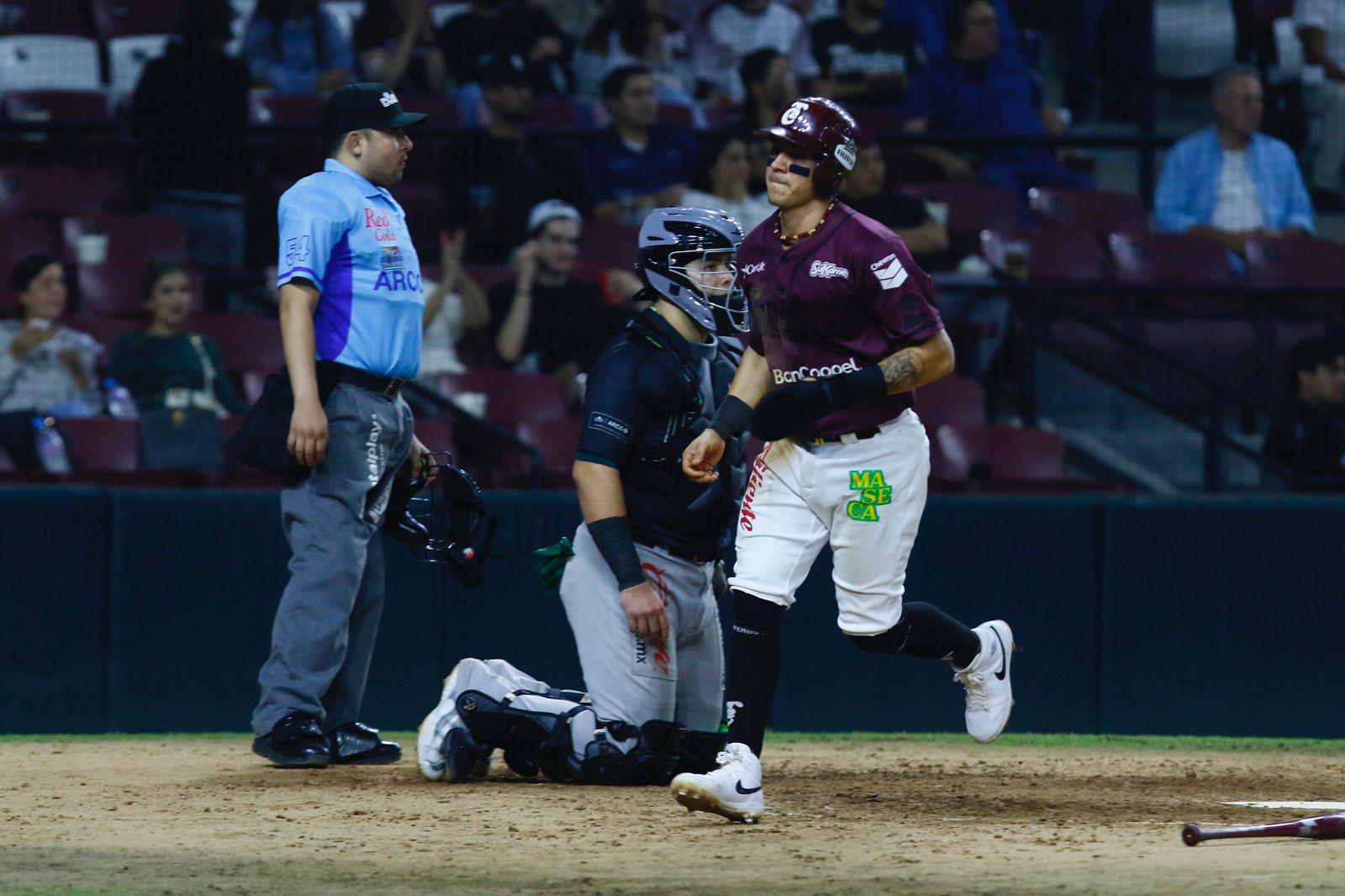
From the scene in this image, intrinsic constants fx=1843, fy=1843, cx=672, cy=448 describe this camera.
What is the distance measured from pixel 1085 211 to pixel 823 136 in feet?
19.3

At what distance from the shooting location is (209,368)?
7.66m

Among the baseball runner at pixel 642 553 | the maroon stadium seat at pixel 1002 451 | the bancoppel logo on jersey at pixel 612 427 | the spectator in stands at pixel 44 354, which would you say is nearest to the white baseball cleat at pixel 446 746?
the baseball runner at pixel 642 553

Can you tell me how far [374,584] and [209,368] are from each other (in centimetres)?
255

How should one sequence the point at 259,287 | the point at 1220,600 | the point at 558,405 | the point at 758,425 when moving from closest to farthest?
1. the point at 758,425
2. the point at 1220,600
3. the point at 558,405
4. the point at 259,287

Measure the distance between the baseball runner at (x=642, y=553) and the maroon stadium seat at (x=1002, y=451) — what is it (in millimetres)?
3001

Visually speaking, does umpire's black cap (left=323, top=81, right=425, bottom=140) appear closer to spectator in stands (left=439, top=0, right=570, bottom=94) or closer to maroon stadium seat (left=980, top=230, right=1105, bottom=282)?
maroon stadium seat (left=980, top=230, right=1105, bottom=282)

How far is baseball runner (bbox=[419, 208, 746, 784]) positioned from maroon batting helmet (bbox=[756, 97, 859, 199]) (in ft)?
1.82

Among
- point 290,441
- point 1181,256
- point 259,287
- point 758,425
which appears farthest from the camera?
point 1181,256

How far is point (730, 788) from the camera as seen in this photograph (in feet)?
13.9

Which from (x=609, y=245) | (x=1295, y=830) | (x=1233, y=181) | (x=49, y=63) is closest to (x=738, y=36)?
(x=609, y=245)

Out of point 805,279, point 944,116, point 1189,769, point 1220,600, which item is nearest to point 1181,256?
point 944,116

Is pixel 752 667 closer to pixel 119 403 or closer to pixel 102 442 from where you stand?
pixel 102 442

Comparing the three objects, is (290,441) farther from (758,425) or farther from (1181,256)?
(1181,256)

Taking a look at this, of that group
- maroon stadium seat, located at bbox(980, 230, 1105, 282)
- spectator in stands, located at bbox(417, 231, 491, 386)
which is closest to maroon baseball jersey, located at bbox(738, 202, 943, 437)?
spectator in stands, located at bbox(417, 231, 491, 386)
